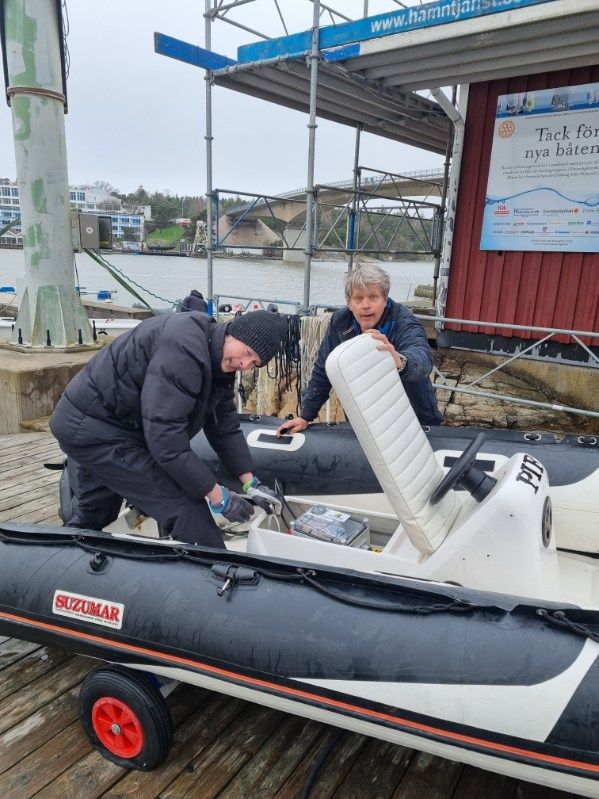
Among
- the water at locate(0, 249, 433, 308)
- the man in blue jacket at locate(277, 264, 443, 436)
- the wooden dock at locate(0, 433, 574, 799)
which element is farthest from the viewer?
the water at locate(0, 249, 433, 308)

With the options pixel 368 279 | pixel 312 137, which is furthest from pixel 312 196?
pixel 368 279

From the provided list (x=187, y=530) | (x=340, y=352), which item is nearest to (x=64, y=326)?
(x=187, y=530)

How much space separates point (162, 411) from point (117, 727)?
3.18 ft

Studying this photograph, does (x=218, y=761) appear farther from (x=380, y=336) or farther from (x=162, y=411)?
(x=380, y=336)

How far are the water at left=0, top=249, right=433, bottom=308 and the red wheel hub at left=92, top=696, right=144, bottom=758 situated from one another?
33.0ft

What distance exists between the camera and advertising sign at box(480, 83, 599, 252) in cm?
472

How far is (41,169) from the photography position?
469 cm

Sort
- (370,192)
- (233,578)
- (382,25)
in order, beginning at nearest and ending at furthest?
(233,578) < (382,25) < (370,192)

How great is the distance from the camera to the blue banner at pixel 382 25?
12.2 feet

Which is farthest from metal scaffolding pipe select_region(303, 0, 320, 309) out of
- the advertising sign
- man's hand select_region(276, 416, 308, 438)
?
man's hand select_region(276, 416, 308, 438)

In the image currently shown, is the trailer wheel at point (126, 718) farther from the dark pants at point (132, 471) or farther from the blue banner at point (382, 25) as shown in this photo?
the blue banner at point (382, 25)

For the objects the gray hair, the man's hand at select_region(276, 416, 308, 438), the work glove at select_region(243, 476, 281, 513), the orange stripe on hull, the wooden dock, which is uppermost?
the gray hair

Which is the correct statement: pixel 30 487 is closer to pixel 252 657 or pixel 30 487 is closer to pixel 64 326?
pixel 64 326

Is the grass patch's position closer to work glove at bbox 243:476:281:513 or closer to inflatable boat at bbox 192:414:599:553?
inflatable boat at bbox 192:414:599:553
